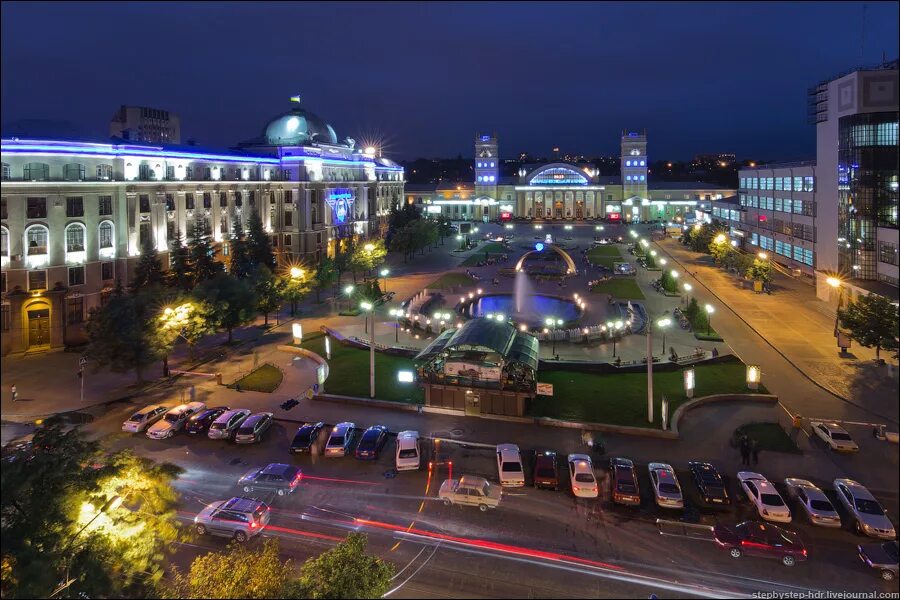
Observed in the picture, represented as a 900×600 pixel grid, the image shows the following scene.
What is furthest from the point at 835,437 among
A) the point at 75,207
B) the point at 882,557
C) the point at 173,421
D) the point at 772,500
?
the point at 75,207

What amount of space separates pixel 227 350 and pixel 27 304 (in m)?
10.3

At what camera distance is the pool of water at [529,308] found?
4216cm

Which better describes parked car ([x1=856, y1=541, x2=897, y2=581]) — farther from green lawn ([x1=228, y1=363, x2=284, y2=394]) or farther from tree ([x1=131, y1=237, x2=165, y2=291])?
tree ([x1=131, y1=237, x2=165, y2=291])

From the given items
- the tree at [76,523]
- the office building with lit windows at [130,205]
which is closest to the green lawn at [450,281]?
the office building with lit windows at [130,205]

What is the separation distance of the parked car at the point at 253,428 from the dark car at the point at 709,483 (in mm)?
15902

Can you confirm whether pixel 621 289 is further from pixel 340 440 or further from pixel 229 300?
pixel 340 440

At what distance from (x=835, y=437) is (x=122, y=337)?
1154 inches

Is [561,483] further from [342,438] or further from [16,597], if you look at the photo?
[16,597]

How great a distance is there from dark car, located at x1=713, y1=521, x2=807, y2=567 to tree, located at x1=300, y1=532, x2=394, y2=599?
10.4 m

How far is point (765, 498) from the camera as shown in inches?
684

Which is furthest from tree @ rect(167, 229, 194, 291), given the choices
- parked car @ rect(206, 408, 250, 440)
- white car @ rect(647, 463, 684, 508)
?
white car @ rect(647, 463, 684, 508)

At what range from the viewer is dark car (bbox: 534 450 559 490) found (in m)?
19.0

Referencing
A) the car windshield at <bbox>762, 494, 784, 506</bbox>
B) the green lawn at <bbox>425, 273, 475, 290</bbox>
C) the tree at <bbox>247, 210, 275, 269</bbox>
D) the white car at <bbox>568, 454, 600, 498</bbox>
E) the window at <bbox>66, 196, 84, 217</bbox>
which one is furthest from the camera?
the green lawn at <bbox>425, 273, 475, 290</bbox>

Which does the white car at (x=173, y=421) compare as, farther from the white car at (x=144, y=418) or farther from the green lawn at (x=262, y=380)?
the green lawn at (x=262, y=380)
